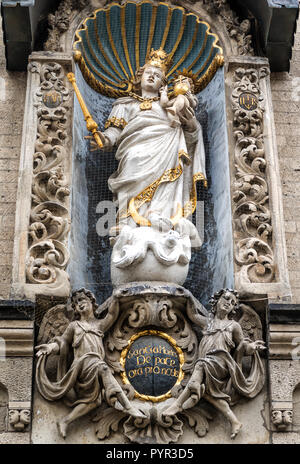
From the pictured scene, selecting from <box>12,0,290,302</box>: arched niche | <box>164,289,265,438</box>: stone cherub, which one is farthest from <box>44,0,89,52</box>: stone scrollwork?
<box>164,289,265,438</box>: stone cherub

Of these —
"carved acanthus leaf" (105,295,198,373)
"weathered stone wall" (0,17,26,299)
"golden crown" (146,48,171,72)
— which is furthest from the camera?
"golden crown" (146,48,171,72)

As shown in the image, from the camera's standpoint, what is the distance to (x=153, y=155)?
975cm

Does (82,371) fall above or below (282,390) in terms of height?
above

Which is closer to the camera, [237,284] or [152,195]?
[237,284]

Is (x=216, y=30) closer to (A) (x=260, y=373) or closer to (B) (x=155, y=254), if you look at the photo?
(B) (x=155, y=254)

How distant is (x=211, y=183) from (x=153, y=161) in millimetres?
872

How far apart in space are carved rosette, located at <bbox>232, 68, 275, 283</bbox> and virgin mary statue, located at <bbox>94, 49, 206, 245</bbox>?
40 centimetres

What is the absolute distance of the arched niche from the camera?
9.23m

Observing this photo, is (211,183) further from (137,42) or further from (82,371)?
(82,371)

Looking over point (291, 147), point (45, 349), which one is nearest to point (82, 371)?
point (45, 349)

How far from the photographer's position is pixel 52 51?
10484 mm

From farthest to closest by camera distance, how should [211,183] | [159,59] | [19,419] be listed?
[159,59], [211,183], [19,419]

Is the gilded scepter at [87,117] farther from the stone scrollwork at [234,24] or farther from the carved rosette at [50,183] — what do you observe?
the stone scrollwork at [234,24]

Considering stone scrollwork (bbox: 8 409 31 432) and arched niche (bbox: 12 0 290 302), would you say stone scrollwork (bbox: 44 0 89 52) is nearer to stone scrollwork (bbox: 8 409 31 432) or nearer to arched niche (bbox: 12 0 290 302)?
arched niche (bbox: 12 0 290 302)
